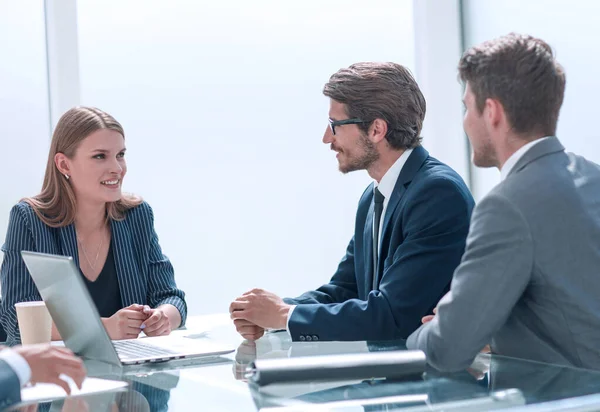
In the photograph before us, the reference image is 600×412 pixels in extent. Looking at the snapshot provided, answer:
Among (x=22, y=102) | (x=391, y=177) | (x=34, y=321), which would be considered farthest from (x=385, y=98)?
(x=22, y=102)

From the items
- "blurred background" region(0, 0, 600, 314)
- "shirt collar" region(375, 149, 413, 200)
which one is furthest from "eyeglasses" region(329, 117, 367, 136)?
"blurred background" region(0, 0, 600, 314)

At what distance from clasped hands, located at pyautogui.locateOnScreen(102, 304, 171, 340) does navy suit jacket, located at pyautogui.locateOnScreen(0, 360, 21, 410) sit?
93cm

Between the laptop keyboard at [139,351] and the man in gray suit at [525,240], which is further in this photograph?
the laptop keyboard at [139,351]

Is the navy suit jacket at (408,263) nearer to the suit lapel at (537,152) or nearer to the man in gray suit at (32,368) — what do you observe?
the suit lapel at (537,152)

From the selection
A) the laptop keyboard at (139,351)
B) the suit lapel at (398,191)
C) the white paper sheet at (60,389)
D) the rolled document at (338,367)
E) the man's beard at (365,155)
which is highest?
the man's beard at (365,155)

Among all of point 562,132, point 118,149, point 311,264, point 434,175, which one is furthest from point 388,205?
point 311,264

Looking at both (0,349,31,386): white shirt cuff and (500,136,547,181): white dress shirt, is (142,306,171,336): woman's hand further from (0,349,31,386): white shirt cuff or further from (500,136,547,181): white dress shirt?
(500,136,547,181): white dress shirt

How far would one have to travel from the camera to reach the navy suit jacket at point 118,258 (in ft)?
9.28

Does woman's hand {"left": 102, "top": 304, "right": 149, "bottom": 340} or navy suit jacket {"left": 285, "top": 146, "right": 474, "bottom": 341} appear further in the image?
woman's hand {"left": 102, "top": 304, "right": 149, "bottom": 340}

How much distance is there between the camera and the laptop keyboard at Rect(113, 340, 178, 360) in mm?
2057

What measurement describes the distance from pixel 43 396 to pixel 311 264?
397 cm

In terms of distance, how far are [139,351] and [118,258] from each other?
100 cm

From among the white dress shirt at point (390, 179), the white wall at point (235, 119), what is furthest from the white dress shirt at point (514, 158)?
the white wall at point (235, 119)

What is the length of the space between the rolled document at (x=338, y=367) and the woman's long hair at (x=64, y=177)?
5.54ft
